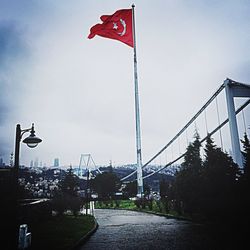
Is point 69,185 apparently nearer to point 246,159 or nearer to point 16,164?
point 246,159

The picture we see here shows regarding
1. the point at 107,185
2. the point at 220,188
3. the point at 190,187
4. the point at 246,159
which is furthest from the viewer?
the point at 107,185

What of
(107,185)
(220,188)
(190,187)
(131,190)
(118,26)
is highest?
(118,26)

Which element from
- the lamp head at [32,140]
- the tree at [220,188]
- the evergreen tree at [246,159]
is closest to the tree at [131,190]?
the tree at [220,188]

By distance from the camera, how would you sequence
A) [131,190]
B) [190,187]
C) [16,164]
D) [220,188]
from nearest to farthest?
[16,164] < [220,188] < [190,187] < [131,190]

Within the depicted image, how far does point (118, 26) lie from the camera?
2972cm

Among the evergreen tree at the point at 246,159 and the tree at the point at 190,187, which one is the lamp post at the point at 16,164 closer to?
the evergreen tree at the point at 246,159

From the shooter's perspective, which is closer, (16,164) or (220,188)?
(16,164)

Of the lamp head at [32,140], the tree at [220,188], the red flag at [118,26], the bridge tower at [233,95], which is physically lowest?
the tree at [220,188]

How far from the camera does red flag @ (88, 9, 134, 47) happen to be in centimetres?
2852

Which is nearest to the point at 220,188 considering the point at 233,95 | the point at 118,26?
the point at 233,95

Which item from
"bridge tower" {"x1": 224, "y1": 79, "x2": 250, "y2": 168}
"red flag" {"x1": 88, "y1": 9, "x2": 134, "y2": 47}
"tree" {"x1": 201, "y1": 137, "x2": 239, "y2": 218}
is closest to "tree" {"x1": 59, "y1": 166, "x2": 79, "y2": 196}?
"red flag" {"x1": 88, "y1": 9, "x2": 134, "y2": 47}

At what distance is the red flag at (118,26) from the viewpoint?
93.6 ft

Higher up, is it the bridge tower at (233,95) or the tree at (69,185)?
the bridge tower at (233,95)

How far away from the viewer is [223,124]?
38.2 meters
